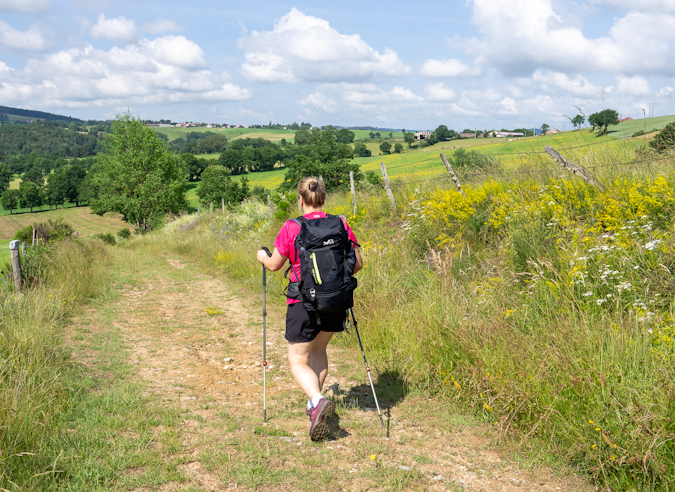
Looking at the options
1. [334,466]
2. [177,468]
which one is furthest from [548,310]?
[177,468]

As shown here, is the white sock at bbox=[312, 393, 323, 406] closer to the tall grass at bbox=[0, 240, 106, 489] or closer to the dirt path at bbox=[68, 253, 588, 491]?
the dirt path at bbox=[68, 253, 588, 491]

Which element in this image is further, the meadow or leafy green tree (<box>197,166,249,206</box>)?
leafy green tree (<box>197,166,249,206</box>)

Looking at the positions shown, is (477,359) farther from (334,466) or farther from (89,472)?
(89,472)

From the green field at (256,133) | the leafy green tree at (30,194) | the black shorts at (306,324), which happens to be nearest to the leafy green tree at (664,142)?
the black shorts at (306,324)

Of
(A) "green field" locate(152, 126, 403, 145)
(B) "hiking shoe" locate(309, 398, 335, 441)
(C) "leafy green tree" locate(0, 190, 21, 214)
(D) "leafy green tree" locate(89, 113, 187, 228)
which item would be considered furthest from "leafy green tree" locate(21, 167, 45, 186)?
(B) "hiking shoe" locate(309, 398, 335, 441)

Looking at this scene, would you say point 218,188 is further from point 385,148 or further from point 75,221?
point 385,148

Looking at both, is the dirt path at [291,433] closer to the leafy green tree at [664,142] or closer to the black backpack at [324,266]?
the black backpack at [324,266]

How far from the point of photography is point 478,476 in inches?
131

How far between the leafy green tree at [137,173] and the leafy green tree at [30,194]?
188 ft

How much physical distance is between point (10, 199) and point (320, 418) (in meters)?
107

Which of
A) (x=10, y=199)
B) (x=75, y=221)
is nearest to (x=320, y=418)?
(x=75, y=221)

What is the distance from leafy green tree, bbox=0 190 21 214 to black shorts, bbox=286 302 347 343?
105m

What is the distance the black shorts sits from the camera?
12.9ft

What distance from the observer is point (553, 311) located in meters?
4.50
